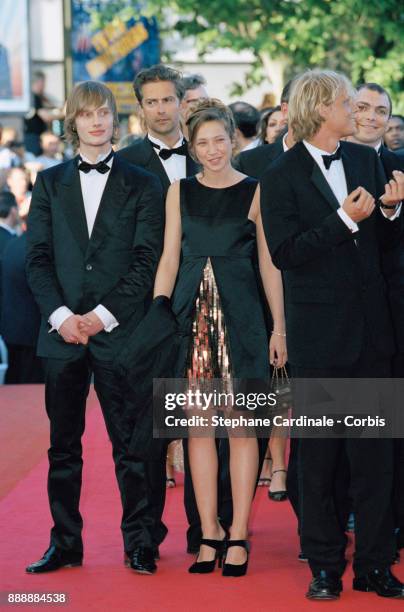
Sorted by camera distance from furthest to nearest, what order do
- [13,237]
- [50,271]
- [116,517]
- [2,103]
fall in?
[2,103] < [13,237] < [116,517] < [50,271]

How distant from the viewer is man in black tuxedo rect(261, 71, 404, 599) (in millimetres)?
5117

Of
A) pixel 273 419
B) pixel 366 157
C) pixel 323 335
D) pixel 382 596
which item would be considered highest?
pixel 366 157

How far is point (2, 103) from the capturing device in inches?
719

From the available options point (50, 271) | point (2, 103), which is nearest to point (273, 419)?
point (50, 271)

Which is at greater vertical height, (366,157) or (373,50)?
(373,50)

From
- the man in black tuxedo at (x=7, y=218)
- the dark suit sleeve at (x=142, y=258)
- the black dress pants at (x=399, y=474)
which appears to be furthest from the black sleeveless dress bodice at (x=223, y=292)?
the man in black tuxedo at (x=7, y=218)

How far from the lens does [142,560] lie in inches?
219

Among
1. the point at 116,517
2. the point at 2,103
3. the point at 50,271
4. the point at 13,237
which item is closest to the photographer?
the point at 50,271

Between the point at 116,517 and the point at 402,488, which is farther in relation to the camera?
the point at 116,517

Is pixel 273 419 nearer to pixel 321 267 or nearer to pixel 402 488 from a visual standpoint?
pixel 402 488

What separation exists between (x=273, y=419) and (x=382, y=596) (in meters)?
1.06

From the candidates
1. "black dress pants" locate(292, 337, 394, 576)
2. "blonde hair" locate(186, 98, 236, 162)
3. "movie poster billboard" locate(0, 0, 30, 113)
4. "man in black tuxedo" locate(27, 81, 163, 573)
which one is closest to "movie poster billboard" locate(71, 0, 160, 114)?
"movie poster billboard" locate(0, 0, 30, 113)

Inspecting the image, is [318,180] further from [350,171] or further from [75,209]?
[75,209]

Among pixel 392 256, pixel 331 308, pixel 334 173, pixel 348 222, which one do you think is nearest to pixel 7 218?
pixel 392 256
